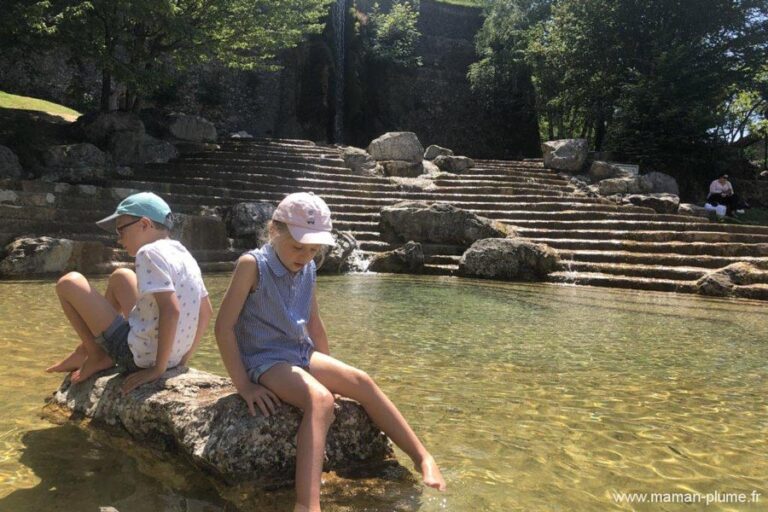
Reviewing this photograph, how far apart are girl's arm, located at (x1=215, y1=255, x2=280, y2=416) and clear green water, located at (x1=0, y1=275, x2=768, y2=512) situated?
37 cm

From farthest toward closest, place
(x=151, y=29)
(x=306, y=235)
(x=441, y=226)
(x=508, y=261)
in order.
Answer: (x=151, y=29)
(x=441, y=226)
(x=508, y=261)
(x=306, y=235)

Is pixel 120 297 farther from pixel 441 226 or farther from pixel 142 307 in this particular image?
pixel 441 226

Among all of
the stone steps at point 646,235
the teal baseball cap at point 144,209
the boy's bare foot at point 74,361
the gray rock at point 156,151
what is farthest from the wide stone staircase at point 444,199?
the teal baseball cap at point 144,209

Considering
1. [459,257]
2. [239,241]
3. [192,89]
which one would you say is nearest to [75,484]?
[239,241]

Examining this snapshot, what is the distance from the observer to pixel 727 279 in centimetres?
936

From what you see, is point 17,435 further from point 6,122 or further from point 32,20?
point 6,122

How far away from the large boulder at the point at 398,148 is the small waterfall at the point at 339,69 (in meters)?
7.25

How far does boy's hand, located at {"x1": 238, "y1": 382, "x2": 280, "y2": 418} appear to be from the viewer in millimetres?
2133

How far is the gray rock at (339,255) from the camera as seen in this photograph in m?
10.7

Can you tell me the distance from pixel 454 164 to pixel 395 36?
11.1 metres

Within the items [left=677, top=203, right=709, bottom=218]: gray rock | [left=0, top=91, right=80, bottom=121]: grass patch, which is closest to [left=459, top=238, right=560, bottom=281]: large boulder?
[left=677, top=203, right=709, bottom=218]: gray rock

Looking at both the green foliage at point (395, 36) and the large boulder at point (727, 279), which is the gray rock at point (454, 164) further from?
the green foliage at point (395, 36)

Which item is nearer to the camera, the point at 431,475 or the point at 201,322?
the point at 431,475

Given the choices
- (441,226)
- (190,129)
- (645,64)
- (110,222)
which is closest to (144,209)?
(110,222)
